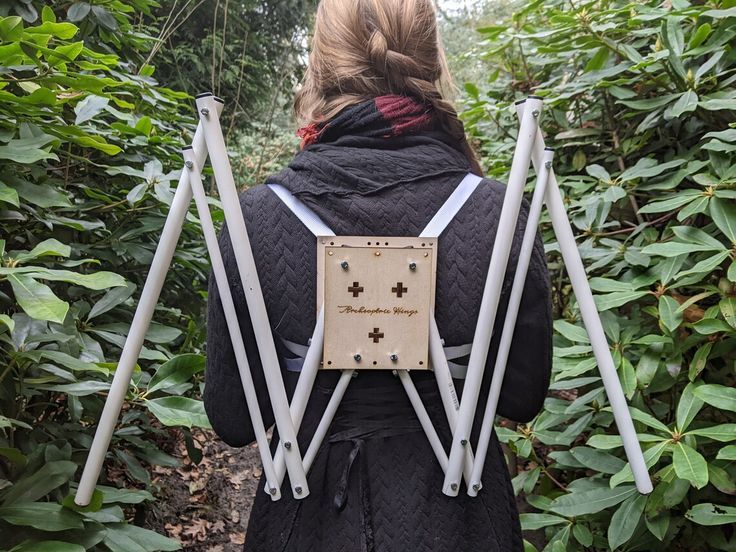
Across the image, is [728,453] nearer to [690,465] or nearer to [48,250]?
[690,465]

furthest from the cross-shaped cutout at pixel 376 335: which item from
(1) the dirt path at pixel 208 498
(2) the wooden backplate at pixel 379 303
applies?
(1) the dirt path at pixel 208 498

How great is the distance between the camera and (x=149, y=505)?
2146 mm

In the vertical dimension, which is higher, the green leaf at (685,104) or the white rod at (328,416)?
the green leaf at (685,104)

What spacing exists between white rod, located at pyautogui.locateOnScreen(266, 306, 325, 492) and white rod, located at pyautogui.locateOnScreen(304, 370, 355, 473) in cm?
2

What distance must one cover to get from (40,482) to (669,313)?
53.4 inches

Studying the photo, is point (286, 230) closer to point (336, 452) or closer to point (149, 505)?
point (336, 452)

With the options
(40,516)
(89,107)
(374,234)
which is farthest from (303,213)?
(89,107)

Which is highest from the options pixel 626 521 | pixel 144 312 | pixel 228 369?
pixel 144 312

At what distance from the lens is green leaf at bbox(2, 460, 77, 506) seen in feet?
3.34

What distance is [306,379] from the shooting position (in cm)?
89

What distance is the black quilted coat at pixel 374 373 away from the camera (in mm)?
936

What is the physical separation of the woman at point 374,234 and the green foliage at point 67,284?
0.95 ft

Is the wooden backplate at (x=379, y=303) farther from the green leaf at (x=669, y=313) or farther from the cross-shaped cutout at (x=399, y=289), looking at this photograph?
the green leaf at (x=669, y=313)

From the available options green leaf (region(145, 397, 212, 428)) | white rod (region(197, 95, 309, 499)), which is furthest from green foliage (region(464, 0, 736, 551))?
green leaf (region(145, 397, 212, 428))
